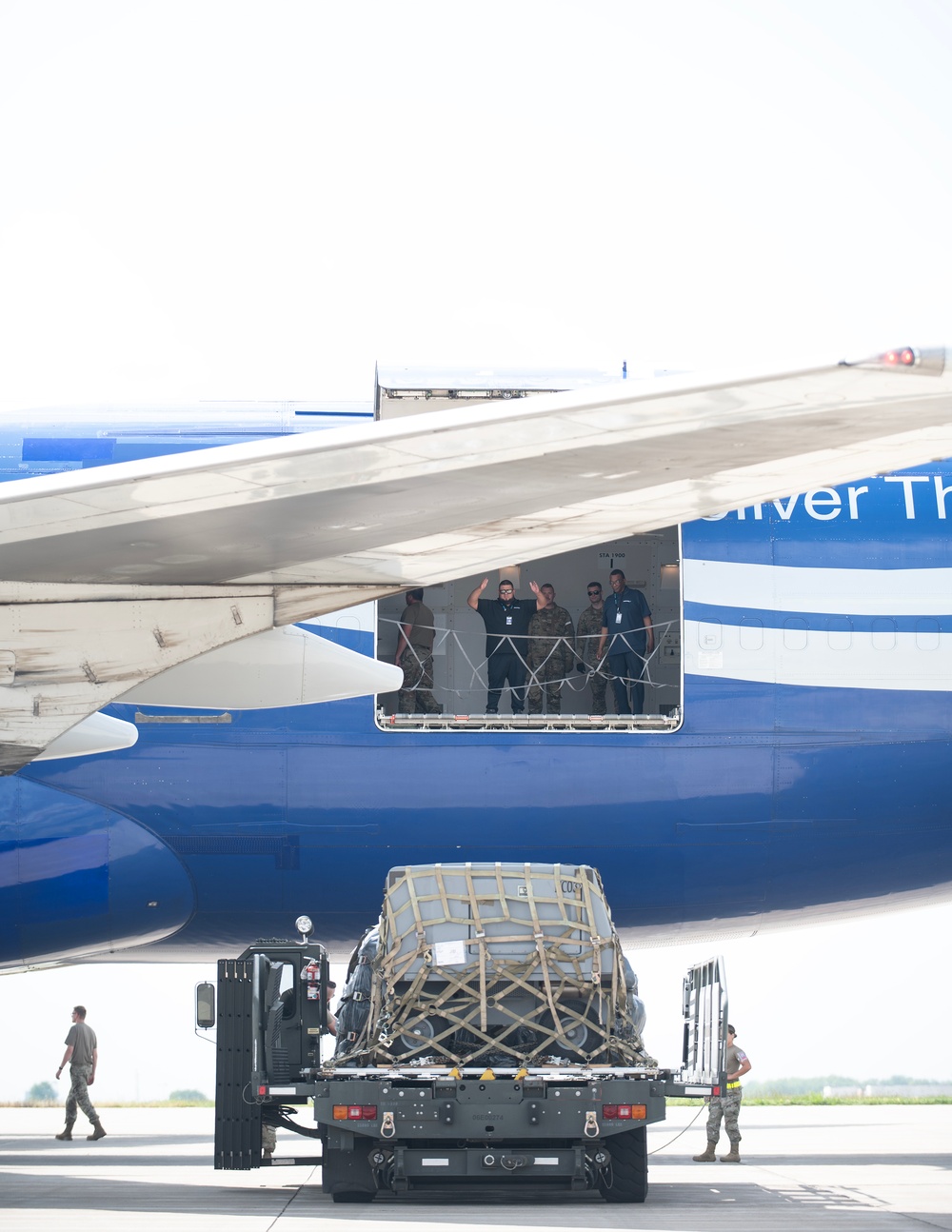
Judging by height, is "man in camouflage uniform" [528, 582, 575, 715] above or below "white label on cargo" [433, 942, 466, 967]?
above

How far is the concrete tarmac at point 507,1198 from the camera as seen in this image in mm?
9719

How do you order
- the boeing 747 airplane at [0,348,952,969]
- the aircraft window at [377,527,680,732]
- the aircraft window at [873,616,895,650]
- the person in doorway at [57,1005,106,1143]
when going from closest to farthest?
the boeing 747 airplane at [0,348,952,969] → the aircraft window at [377,527,680,732] → the aircraft window at [873,616,895,650] → the person in doorway at [57,1005,106,1143]

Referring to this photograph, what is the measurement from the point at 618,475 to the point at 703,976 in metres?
6.41

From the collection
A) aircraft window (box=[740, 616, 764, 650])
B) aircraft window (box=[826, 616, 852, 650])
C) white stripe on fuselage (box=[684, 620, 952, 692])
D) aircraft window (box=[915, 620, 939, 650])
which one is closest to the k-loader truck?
white stripe on fuselage (box=[684, 620, 952, 692])

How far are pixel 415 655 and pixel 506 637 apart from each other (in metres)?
0.93

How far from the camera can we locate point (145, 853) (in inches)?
528

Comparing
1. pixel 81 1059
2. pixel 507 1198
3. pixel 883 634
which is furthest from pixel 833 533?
pixel 81 1059

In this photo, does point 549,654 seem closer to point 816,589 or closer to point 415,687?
point 415,687

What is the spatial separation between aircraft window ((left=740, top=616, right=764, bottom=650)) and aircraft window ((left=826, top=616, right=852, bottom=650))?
0.63 metres

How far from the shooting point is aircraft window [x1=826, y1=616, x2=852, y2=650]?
13.8 meters

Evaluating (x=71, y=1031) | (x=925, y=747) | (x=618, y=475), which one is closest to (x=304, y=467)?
(x=618, y=475)

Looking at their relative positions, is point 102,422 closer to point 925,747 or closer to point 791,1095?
point 925,747

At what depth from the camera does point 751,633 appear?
13.7 metres

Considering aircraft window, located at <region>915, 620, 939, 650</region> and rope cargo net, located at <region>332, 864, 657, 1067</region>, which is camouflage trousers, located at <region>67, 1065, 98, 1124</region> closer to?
rope cargo net, located at <region>332, 864, 657, 1067</region>
